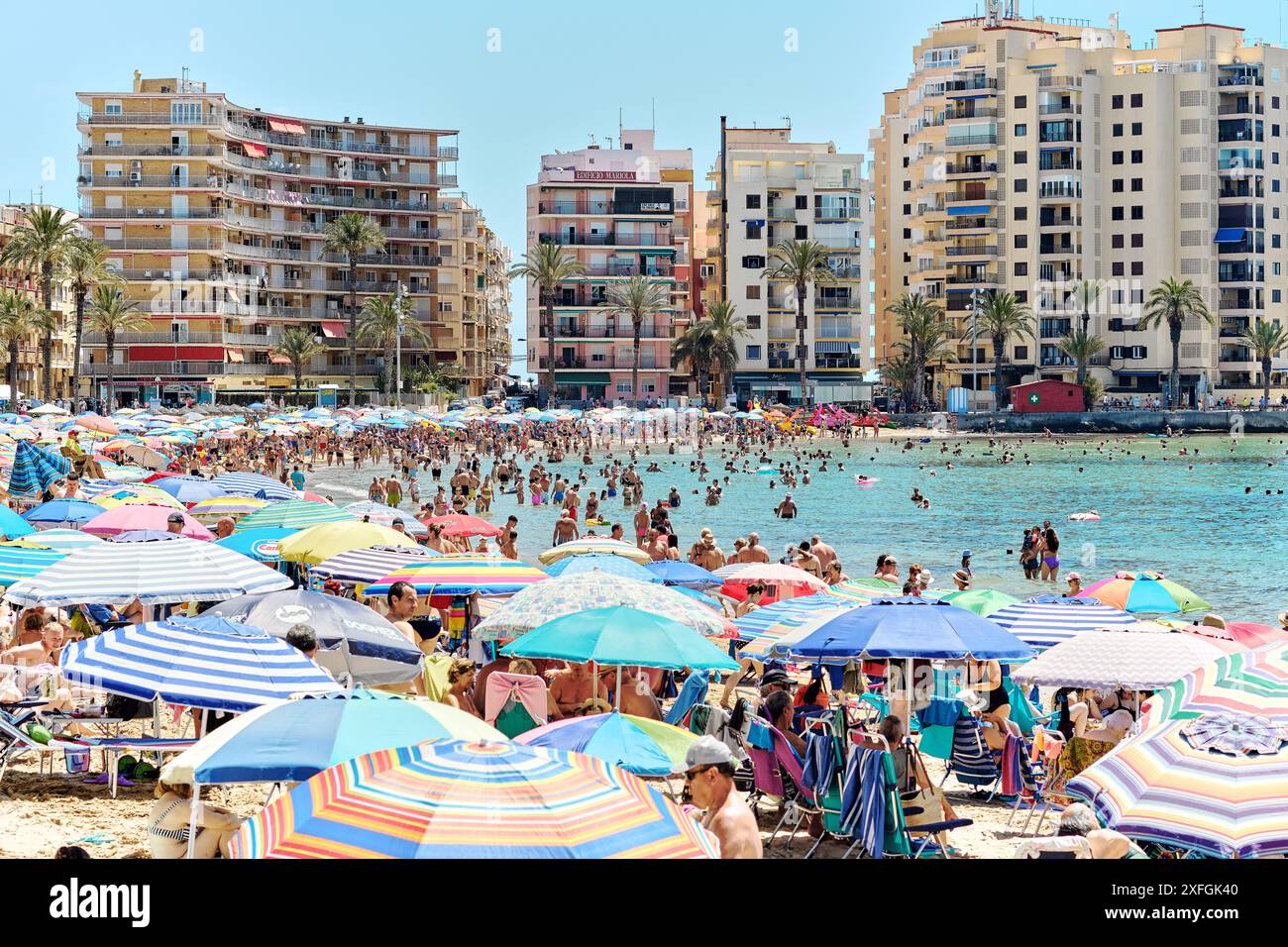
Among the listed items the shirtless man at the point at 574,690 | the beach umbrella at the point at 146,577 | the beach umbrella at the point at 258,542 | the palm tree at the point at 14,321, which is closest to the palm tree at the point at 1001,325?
the palm tree at the point at 14,321

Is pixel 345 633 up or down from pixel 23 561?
down

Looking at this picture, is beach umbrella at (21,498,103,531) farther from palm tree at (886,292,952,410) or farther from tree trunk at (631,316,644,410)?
palm tree at (886,292,952,410)

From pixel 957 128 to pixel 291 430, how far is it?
206ft

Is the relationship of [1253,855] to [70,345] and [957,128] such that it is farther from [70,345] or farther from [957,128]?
[957,128]

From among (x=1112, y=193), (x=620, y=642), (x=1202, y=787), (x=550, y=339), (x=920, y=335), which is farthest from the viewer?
(x=1112, y=193)

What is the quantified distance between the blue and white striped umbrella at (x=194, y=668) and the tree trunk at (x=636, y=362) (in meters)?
90.8

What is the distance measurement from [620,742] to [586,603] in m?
3.38

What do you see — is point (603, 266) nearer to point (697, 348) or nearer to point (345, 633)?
point (697, 348)

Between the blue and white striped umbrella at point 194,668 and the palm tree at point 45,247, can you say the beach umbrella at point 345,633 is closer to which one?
the blue and white striped umbrella at point 194,668

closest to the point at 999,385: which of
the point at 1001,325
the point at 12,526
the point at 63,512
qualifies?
the point at 1001,325

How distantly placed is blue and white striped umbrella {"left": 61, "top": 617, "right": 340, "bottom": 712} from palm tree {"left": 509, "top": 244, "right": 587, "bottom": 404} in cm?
9181

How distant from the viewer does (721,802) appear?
7.01m

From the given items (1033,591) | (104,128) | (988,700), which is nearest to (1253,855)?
(988,700)
